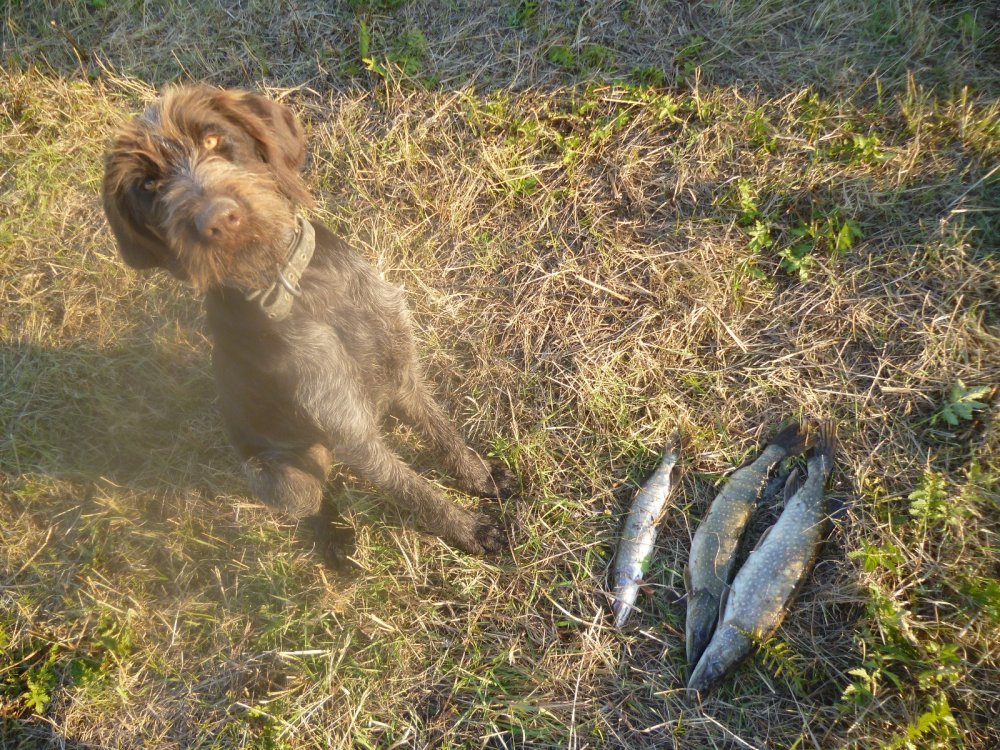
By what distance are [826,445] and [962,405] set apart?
83 cm

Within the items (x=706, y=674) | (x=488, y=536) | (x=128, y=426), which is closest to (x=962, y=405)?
(x=706, y=674)

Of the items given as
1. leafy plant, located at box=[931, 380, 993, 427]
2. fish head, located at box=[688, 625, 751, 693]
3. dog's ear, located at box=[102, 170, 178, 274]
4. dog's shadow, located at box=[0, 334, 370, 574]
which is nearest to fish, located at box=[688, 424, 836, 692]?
fish head, located at box=[688, 625, 751, 693]

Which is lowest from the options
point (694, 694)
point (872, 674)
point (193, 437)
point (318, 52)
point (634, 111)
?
point (694, 694)

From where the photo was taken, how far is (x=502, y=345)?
4.18 metres

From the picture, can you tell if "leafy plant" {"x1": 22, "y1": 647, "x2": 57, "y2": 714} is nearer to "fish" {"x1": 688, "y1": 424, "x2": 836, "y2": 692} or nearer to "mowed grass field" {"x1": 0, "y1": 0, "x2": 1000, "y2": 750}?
"mowed grass field" {"x1": 0, "y1": 0, "x2": 1000, "y2": 750}

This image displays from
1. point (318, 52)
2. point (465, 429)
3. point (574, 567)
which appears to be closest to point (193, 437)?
point (465, 429)

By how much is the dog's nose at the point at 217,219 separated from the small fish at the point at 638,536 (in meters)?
2.60

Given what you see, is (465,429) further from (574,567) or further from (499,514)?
(574,567)

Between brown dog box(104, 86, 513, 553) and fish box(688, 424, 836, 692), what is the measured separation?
136 cm

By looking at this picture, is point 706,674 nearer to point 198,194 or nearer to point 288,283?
point 288,283

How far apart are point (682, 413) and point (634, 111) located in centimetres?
229

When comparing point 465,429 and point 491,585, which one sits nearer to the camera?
point 491,585

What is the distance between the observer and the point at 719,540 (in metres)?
3.33

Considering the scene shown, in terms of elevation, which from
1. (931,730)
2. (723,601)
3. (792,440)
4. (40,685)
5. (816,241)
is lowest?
(40,685)
